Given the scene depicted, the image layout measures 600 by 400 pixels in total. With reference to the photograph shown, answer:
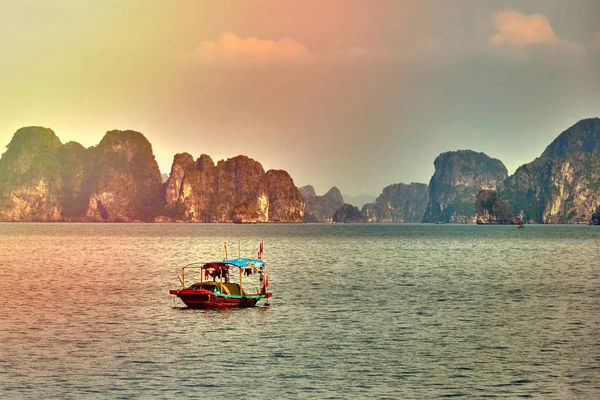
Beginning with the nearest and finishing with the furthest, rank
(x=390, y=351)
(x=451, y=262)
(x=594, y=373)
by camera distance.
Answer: (x=594, y=373) < (x=390, y=351) < (x=451, y=262)

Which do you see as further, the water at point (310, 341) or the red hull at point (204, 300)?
the red hull at point (204, 300)

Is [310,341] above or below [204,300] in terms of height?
below

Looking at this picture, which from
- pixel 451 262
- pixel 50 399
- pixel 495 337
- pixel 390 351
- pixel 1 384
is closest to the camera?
pixel 50 399

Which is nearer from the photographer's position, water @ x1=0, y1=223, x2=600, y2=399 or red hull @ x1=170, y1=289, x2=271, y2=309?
water @ x1=0, y1=223, x2=600, y2=399

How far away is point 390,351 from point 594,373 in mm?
10526

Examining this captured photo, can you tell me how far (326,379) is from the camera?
116 ft

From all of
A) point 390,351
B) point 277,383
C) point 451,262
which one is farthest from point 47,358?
point 451,262

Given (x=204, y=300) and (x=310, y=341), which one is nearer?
(x=310, y=341)

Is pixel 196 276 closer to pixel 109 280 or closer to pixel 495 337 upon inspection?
pixel 109 280

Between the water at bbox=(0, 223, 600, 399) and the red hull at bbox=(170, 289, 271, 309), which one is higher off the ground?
the red hull at bbox=(170, 289, 271, 309)

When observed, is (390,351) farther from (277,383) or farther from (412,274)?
(412,274)

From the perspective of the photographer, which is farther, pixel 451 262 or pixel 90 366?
pixel 451 262

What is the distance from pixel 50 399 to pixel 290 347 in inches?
614

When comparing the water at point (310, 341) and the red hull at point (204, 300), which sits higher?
the red hull at point (204, 300)
